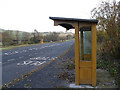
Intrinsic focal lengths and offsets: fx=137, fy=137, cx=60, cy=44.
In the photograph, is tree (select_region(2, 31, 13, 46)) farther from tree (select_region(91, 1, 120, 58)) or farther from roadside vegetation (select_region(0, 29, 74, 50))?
tree (select_region(91, 1, 120, 58))

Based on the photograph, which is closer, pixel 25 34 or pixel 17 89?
pixel 17 89

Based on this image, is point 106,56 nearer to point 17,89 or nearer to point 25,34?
point 17,89

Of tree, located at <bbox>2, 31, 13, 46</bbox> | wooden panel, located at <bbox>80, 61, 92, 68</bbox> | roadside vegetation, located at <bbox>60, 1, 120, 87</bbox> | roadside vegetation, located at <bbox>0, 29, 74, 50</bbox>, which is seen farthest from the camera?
roadside vegetation, located at <bbox>0, 29, 74, 50</bbox>

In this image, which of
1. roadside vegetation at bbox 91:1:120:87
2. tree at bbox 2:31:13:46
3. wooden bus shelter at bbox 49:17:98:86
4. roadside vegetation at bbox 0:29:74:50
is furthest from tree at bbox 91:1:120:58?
tree at bbox 2:31:13:46

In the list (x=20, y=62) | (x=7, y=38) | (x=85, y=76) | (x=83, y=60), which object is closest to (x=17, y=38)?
(x=7, y=38)

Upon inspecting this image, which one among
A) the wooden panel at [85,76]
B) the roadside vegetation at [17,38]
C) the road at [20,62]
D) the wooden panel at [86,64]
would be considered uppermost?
Result: the roadside vegetation at [17,38]

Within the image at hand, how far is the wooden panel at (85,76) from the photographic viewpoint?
16.6 ft

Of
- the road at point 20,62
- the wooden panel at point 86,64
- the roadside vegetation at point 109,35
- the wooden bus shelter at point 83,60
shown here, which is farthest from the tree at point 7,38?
the wooden panel at point 86,64

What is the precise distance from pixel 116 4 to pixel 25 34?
98.4ft

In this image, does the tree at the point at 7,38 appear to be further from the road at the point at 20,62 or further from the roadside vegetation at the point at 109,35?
the roadside vegetation at the point at 109,35

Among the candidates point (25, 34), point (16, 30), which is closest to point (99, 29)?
point (16, 30)

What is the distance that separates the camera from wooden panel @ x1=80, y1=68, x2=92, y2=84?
5.06m

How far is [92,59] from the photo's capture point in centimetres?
493

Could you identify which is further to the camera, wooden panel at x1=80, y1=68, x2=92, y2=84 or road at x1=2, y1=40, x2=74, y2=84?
road at x1=2, y1=40, x2=74, y2=84
